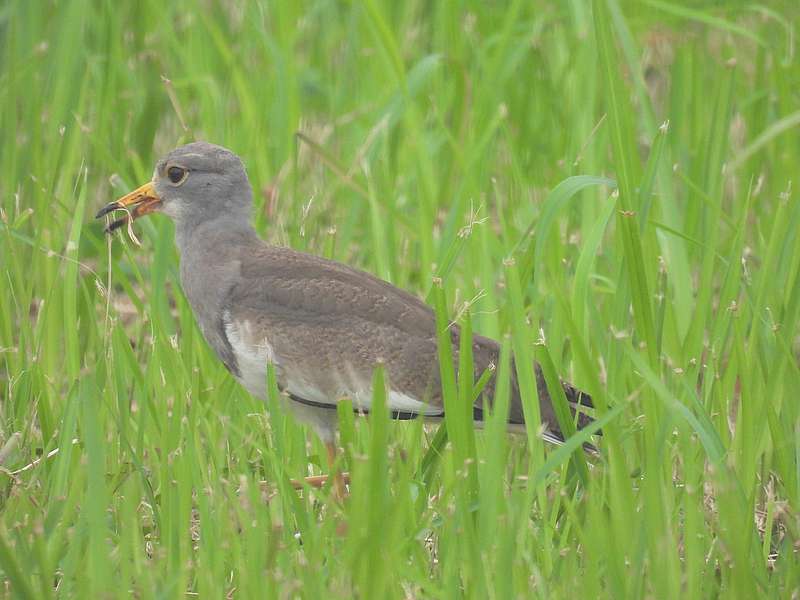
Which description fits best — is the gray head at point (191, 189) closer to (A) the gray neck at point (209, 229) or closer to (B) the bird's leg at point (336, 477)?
(A) the gray neck at point (209, 229)

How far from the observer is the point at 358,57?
22.3ft

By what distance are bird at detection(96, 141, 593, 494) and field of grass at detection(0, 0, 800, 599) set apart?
0.12m

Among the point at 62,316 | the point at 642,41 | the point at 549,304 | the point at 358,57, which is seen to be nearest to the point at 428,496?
the point at 549,304

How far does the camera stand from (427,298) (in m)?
4.55

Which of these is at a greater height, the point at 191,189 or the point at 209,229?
the point at 191,189

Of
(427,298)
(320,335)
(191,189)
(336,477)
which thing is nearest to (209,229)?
(191,189)

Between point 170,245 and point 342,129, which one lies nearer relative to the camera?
point 170,245

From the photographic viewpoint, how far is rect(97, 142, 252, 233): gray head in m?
4.71

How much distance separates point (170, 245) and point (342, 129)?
1.94 metres

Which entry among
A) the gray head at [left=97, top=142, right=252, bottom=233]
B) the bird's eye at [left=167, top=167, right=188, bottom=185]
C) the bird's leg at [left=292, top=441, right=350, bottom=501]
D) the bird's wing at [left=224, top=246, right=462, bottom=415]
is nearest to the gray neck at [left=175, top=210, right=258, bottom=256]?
the gray head at [left=97, top=142, right=252, bottom=233]

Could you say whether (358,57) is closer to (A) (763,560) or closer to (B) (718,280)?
(B) (718,280)

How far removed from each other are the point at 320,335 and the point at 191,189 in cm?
69

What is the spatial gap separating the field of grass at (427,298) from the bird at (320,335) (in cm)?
12

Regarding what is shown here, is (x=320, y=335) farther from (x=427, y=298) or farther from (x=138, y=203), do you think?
(x=138, y=203)
